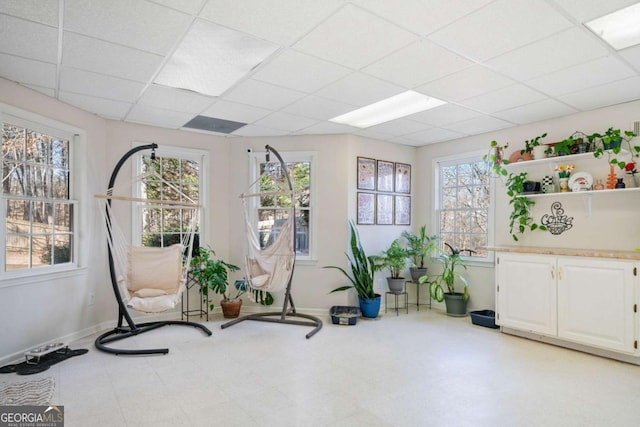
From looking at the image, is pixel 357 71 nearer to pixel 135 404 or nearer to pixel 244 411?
pixel 244 411

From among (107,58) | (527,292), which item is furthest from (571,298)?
(107,58)

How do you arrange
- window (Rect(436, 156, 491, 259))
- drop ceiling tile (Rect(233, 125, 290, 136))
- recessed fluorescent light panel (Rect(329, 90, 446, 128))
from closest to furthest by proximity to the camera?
recessed fluorescent light panel (Rect(329, 90, 446, 128)), drop ceiling tile (Rect(233, 125, 290, 136)), window (Rect(436, 156, 491, 259))

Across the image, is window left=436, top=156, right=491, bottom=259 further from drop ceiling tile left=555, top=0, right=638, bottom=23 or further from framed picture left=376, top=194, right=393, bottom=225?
drop ceiling tile left=555, top=0, right=638, bottom=23

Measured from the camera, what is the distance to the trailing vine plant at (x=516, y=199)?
4.37 meters

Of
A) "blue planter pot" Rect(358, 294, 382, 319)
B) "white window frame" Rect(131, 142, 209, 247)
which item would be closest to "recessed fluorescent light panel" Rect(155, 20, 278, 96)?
"white window frame" Rect(131, 142, 209, 247)

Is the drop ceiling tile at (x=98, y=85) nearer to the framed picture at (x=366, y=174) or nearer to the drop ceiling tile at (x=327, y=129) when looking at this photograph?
the drop ceiling tile at (x=327, y=129)

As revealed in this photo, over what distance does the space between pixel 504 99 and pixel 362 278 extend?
102 inches

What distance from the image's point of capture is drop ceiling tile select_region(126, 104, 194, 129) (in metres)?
3.96

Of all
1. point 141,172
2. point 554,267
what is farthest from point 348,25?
point 141,172

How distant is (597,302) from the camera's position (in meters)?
3.41

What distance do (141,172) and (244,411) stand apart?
130 inches

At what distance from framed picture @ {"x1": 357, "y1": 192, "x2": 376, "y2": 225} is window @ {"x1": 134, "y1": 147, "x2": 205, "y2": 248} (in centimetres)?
213

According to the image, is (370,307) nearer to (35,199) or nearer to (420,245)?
(420,245)

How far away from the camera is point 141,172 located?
4629 millimetres
